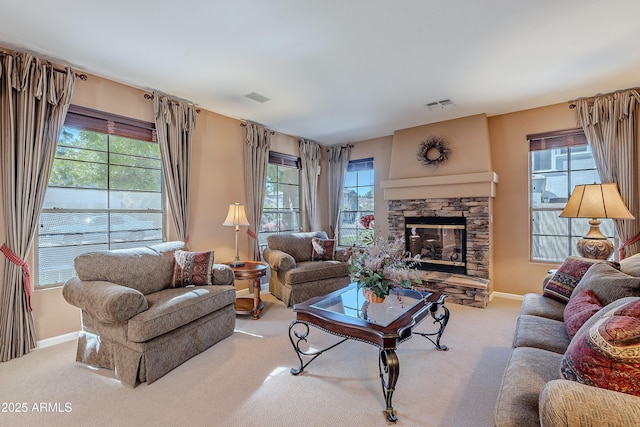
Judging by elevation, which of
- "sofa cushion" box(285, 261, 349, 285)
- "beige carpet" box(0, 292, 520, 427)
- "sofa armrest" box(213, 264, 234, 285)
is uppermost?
"sofa armrest" box(213, 264, 234, 285)

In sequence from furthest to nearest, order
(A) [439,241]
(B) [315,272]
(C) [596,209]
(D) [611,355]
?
(A) [439,241], (B) [315,272], (C) [596,209], (D) [611,355]

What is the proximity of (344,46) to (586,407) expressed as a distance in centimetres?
269

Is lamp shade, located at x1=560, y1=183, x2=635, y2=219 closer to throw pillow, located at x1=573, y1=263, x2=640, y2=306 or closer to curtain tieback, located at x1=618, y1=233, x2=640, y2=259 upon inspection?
curtain tieback, located at x1=618, y1=233, x2=640, y2=259

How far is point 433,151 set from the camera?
4.66m

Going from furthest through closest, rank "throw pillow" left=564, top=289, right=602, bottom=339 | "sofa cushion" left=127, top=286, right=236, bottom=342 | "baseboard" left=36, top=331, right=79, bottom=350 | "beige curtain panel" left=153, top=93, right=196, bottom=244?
"beige curtain panel" left=153, top=93, right=196, bottom=244 < "baseboard" left=36, top=331, right=79, bottom=350 < "sofa cushion" left=127, top=286, right=236, bottom=342 < "throw pillow" left=564, top=289, right=602, bottom=339

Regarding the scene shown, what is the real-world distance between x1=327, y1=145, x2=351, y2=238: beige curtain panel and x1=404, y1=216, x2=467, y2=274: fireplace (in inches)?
59.3

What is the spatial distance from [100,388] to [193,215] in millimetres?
2183

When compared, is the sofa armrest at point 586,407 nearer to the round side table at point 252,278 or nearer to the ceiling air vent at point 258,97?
the round side table at point 252,278

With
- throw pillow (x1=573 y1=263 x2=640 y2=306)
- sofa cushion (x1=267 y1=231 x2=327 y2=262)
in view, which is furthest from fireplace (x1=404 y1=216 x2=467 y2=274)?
throw pillow (x1=573 y1=263 x2=640 y2=306)

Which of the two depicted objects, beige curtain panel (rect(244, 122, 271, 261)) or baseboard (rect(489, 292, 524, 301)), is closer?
baseboard (rect(489, 292, 524, 301))

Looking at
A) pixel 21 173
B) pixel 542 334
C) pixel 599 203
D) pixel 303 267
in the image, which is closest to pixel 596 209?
pixel 599 203

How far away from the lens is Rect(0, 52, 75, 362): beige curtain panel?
99.3 inches

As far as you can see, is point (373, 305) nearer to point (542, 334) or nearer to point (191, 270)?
point (542, 334)

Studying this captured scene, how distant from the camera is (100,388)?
2109 mm
